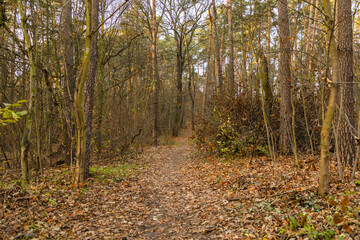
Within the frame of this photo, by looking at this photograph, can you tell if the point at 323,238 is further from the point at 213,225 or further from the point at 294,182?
the point at 294,182

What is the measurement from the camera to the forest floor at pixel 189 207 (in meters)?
3.47

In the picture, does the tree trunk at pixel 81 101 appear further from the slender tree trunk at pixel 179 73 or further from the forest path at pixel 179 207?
the slender tree trunk at pixel 179 73

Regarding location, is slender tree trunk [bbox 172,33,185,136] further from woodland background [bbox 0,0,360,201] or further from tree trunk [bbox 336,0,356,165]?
tree trunk [bbox 336,0,356,165]

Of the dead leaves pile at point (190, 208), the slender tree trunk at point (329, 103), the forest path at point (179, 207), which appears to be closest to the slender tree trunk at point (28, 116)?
the dead leaves pile at point (190, 208)

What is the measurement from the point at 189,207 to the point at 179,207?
0.24 metres

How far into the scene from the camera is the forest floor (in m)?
3.47

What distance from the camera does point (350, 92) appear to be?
17.7 ft

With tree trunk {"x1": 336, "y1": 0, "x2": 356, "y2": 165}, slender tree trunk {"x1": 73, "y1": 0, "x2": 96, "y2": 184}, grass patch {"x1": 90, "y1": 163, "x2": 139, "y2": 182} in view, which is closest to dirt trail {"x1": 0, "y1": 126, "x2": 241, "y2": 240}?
grass patch {"x1": 90, "y1": 163, "x2": 139, "y2": 182}

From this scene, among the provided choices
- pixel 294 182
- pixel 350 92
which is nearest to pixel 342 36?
pixel 350 92

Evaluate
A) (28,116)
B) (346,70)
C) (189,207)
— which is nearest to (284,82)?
(346,70)

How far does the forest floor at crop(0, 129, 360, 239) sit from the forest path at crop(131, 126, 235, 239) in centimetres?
2

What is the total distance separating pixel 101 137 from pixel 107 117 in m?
0.96

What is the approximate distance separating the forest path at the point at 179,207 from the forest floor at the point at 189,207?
18 millimetres

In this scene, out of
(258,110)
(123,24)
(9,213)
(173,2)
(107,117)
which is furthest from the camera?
(173,2)
